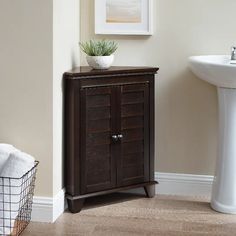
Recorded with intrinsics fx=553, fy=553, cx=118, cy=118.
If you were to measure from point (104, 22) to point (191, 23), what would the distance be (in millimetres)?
563

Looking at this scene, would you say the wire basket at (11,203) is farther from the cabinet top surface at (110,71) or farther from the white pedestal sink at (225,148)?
the white pedestal sink at (225,148)

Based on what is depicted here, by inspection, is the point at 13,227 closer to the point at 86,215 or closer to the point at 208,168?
the point at 86,215

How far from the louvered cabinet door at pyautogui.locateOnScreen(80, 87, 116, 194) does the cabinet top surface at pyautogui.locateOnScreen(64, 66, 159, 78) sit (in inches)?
3.7

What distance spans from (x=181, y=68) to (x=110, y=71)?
551 mm

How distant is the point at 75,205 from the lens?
3322mm

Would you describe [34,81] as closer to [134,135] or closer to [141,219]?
[134,135]

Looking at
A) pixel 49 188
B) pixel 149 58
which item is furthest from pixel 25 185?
pixel 149 58

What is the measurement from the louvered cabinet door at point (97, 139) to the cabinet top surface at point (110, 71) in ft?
0.31

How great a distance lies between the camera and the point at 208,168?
12.0 feet

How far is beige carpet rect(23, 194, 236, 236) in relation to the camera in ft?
9.97

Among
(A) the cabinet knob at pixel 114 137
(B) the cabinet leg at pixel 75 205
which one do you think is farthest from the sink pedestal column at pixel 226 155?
(B) the cabinet leg at pixel 75 205

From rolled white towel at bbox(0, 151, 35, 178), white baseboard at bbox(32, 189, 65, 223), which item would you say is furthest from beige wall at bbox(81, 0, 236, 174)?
rolled white towel at bbox(0, 151, 35, 178)

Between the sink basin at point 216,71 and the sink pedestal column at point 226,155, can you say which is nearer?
the sink basin at point 216,71

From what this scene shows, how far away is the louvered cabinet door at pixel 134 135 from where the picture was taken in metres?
3.43
